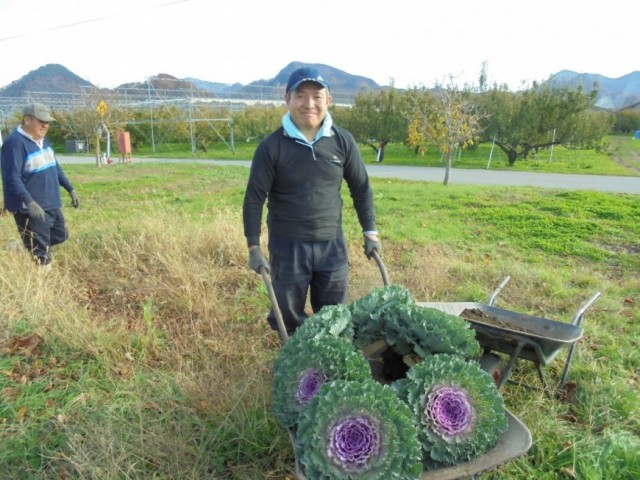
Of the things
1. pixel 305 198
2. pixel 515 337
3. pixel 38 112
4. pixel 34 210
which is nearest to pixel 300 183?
pixel 305 198

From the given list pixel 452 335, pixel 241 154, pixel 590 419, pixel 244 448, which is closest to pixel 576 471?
pixel 590 419

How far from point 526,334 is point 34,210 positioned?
424cm

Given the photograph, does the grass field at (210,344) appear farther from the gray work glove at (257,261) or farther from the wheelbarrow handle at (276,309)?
the gray work glove at (257,261)

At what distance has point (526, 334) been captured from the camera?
2.54 meters

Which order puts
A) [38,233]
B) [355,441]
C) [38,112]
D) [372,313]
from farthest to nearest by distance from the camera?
[38,233] → [38,112] → [372,313] → [355,441]

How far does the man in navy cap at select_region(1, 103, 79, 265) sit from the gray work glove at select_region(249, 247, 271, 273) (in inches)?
112

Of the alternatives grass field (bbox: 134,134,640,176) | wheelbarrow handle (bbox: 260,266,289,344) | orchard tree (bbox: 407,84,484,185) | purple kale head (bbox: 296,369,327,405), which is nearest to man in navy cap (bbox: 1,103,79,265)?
wheelbarrow handle (bbox: 260,266,289,344)

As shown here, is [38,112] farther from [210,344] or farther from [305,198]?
[305,198]

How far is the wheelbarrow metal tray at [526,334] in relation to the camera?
100 inches

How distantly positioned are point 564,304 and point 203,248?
364 cm

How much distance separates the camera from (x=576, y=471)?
7.61 ft

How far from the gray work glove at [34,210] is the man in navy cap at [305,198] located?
8.66 feet

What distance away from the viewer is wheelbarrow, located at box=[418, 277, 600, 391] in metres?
2.55

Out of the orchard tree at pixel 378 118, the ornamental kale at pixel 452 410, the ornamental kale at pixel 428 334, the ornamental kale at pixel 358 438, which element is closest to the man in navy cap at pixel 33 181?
the ornamental kale at pixel 428 334
